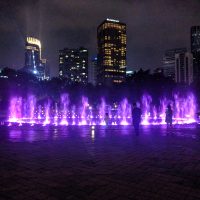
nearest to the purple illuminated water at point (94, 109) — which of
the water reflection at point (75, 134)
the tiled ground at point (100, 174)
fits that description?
the water reflection at point (75, 134)

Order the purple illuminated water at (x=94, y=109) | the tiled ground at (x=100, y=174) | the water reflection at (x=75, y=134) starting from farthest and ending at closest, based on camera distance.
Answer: the purple illuminated water at (x=94, y=109), the water reflection at (x=75, y=134), the tiled ground at (x=100, y=174)

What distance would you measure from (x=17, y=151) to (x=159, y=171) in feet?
19.1

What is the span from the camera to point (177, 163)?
345 inches

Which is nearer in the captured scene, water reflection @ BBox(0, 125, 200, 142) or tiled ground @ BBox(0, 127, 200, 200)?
tiled ground @ BBox(0, 127, 200, 200)

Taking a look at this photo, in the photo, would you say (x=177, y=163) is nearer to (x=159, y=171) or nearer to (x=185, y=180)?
(x=159, y=171)

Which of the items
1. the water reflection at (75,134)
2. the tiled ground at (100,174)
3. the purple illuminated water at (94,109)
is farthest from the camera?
the purple illuminated water at (94,109)

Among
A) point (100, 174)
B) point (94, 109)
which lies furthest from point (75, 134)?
point (94, 109)

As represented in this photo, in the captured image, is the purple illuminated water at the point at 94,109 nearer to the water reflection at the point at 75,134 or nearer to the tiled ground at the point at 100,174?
the water reflection at the point at 75,134

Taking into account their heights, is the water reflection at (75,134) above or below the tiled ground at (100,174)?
above

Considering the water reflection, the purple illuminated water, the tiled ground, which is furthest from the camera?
the purple illuminated water

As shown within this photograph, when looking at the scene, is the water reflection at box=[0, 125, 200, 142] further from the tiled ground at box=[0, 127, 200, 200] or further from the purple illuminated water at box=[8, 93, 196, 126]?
the purple illuminated water at box=[8, 93, 196, 126]

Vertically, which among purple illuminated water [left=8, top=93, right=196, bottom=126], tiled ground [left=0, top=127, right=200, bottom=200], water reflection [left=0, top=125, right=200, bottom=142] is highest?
purple illuminated water [left=8, top=93, right=196, bottom=126]

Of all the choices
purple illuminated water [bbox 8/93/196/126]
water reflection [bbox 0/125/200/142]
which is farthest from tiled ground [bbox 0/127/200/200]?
purple illuminated water [bbox 8/93/196/126]

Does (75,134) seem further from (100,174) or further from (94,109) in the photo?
(94,109)
